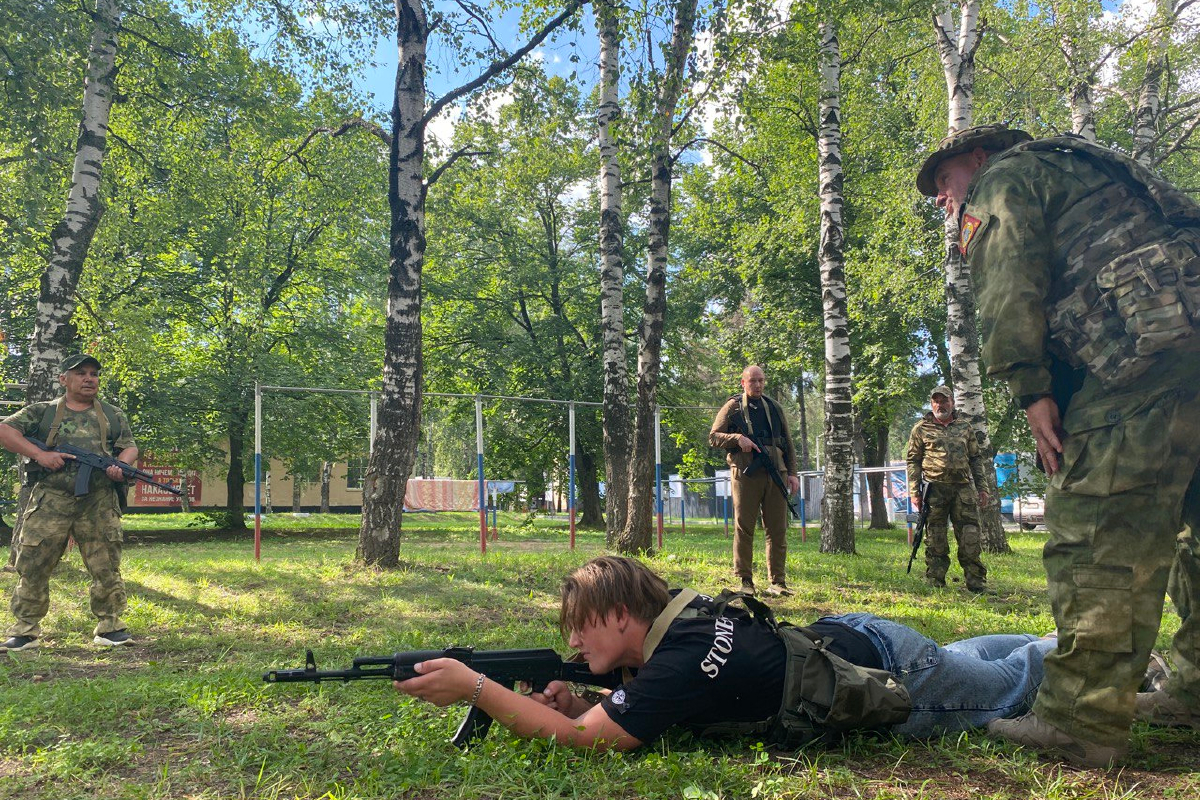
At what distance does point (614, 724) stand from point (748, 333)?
2073 centimetres

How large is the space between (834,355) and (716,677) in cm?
903

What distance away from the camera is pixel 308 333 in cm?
2258

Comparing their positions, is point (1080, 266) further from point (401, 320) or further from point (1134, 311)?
point (401, 320)

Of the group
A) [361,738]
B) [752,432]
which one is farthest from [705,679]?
[752,432]

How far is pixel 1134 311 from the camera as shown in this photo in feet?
8.35

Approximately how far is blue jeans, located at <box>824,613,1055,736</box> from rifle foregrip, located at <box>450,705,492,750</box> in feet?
4.85

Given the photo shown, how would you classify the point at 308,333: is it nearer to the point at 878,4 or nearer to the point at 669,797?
the point at 878,4

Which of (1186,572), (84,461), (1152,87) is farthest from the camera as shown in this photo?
(1152,87)

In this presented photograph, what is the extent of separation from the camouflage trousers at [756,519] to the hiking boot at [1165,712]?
384 centimetres

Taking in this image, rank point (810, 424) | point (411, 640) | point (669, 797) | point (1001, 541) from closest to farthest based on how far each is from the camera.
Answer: point (669, 797), point (411, 640), point (1001, 541), point (810, 424)

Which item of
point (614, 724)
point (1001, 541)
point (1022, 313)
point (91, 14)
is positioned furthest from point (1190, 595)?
point (91, 14)

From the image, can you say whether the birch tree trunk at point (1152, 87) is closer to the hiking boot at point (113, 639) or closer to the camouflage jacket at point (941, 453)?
the camouflage jacket at point (941, 453)

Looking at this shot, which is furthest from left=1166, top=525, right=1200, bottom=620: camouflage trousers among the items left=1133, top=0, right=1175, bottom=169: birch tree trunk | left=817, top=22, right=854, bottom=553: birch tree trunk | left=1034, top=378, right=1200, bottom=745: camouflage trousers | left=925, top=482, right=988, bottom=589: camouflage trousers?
left=1133, top=0, right=1175, bottom=169: birch tree trunk

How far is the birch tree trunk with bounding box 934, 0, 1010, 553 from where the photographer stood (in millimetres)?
11516
